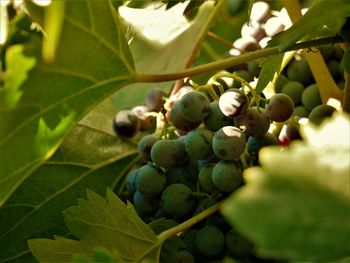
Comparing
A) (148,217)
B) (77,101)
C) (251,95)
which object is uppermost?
(77,101)

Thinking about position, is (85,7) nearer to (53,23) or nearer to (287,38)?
(53,23)

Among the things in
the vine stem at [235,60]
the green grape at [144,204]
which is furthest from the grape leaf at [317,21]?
the green grape at [144,204]

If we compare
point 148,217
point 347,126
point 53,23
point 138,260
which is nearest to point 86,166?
point 148,217

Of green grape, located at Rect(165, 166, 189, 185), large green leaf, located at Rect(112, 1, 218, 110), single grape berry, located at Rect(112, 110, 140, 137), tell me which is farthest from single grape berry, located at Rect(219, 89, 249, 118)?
large green leaf, located at Rect(112, 1, 218, 110)

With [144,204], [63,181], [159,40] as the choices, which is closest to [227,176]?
[144,204]

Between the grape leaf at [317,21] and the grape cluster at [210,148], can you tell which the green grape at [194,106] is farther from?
the grape leaf at [317,21]

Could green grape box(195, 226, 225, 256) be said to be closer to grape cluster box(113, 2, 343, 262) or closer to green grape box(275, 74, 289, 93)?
grape cluster box(113, 2, 343, 262)
